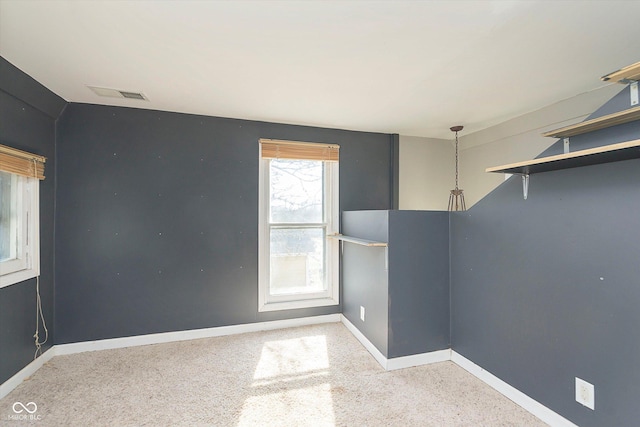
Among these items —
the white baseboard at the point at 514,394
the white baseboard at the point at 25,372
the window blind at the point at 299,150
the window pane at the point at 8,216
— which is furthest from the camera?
the window blind at the point at 299,150

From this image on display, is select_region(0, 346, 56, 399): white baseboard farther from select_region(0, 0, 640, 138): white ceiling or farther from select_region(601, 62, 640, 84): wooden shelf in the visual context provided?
select_region(601, 62, 640, 84): wooden shelf

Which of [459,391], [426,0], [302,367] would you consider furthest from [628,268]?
[302,367]

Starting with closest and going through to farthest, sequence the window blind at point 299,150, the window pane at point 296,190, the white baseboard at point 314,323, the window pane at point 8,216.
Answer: the white baseboard at point 314,323 → the window pane at point 8,216 → the window blind at point 299,150 → the window pane at point 296,190

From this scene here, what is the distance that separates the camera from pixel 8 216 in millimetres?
Result: 2172

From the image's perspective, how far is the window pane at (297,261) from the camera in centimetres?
328

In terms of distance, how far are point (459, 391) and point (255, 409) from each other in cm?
152

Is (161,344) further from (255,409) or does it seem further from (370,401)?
(370,401)

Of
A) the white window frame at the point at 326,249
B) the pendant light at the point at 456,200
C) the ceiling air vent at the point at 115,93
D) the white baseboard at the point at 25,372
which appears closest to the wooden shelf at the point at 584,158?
the pendant light at the point at 456,200

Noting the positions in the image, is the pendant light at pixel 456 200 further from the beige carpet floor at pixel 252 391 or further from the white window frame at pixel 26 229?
the white window frame at pixel 26 229

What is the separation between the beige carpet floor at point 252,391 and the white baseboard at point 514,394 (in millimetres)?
49

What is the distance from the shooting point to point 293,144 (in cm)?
320

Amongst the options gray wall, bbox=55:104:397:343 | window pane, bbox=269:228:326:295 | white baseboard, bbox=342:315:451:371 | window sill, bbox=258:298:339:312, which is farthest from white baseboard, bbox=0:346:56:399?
white baseboard, bbox=342:315:451:371

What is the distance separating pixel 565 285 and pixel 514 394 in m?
0.90

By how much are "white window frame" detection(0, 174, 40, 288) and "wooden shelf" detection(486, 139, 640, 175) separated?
3588mm
